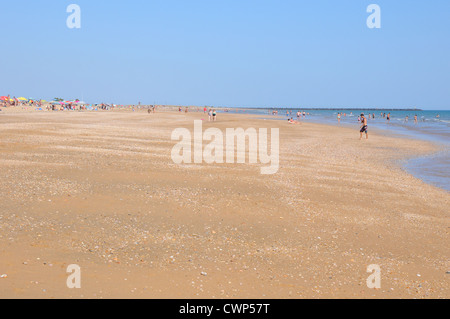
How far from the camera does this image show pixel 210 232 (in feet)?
24.4

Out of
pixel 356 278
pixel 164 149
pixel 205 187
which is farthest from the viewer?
pixel 164 149

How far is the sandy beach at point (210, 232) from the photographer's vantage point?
544 cm

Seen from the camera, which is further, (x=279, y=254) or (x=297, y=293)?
(x=279, y=254)

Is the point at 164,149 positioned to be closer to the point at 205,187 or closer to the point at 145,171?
the point at 145,171

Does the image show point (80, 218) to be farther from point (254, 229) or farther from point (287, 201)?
point (287, 201)

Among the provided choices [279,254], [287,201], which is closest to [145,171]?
[287,201]

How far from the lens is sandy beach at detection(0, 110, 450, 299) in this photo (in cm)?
544

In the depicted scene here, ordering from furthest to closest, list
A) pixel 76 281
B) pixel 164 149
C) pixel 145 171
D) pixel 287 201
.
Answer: pixel 164 149 < pixel 145 171 < pixel 287 201 < pixel 76 281

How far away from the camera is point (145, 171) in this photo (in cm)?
1238

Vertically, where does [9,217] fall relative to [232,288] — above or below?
above

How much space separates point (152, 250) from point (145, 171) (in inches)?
245

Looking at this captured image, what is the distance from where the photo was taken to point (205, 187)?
1085cm

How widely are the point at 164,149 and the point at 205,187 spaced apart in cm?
801
